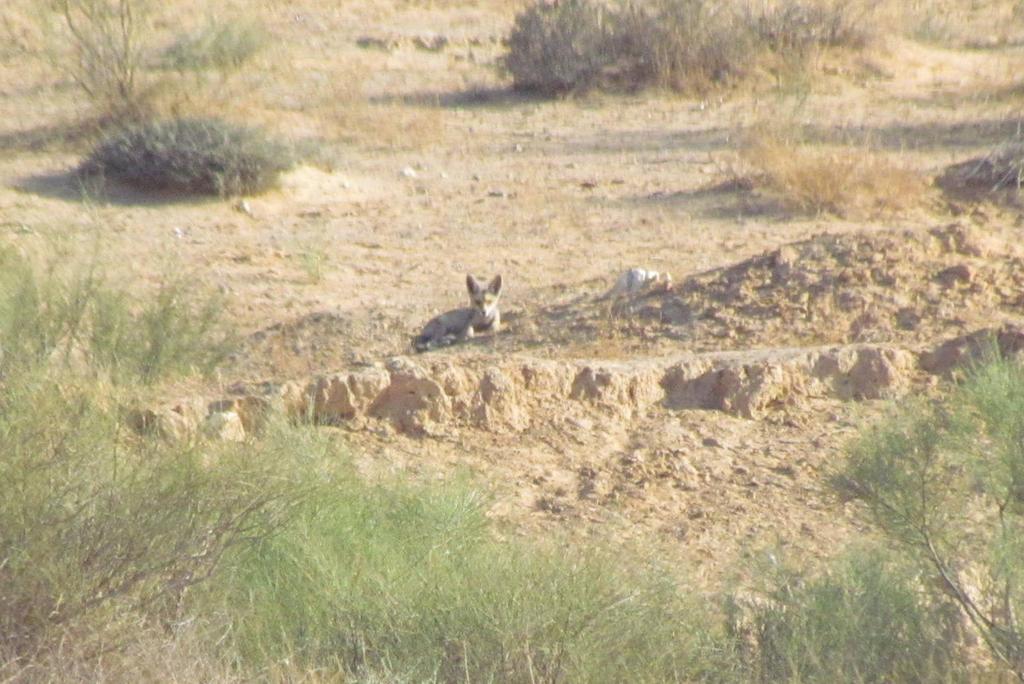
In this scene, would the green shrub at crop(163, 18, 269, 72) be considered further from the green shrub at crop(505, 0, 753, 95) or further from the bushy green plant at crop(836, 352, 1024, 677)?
the bushy green plant at crop(836, 352, 1024, 677)

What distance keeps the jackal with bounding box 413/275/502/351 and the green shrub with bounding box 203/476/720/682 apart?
4.47 metres

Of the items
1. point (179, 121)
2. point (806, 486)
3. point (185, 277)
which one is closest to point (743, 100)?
point (179, 121)

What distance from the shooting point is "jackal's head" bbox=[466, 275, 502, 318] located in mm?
9984

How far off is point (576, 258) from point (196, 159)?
13.4 ft

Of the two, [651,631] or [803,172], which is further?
[803,172]

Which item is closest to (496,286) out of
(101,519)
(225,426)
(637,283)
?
(637,283)

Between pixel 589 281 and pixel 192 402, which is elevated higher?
pixel 192 402

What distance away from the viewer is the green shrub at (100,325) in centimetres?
764

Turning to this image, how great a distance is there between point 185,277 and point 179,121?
5717mm

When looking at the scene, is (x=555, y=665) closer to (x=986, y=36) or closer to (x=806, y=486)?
(x=806, y=486)

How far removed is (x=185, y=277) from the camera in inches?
381

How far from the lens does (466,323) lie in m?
9.80

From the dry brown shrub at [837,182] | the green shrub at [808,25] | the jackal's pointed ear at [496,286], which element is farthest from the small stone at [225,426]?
the green shrub at [808,25]

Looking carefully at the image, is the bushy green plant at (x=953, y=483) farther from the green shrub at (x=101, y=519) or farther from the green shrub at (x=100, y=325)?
the green shrub at (x=100, y=325)
